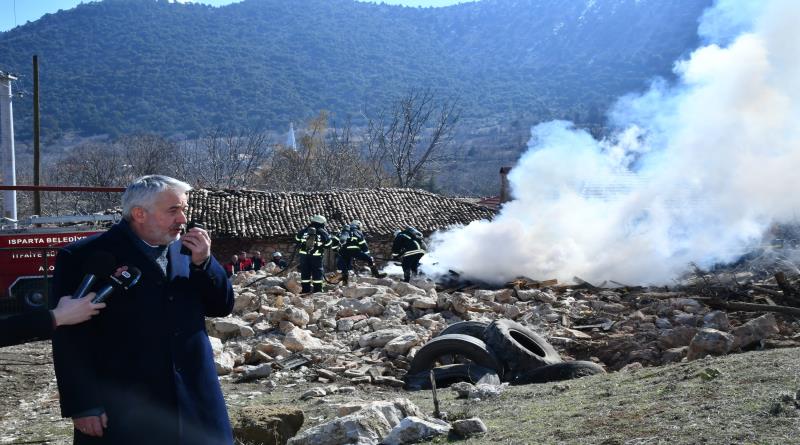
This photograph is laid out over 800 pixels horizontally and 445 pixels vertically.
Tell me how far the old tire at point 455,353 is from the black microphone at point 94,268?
6.57m

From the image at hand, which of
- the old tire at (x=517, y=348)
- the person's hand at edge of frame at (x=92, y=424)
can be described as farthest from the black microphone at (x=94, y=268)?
the old tire at (x=517, y=348)

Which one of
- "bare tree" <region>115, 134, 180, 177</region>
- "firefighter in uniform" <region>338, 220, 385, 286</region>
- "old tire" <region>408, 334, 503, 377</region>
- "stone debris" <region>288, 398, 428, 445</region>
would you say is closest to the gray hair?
"stone debris" <region>288, 398, 428, 445</region>

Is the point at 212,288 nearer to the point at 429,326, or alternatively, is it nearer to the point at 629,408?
the point at 629,408

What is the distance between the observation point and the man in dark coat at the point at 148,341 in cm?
339

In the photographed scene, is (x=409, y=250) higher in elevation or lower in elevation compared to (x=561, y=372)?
higher

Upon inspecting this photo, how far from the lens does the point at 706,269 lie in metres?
16.3

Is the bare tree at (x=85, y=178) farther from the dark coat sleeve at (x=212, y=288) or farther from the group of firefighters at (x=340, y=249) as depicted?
the dark coat sleeve at (x=212, y=288)

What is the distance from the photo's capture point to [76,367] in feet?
11.0

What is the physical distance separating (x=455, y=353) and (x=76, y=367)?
6794mm

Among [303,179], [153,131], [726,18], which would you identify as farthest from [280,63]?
[726,18]

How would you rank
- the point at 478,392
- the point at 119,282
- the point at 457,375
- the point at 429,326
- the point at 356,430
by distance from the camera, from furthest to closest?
the point at 429,326
the point at 457,375
the point at 478,392
the point at 356,430
the point at 119,282

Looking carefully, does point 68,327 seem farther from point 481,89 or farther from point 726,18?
point 481,89

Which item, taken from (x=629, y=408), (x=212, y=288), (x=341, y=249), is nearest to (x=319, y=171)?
(x=341, y=249)

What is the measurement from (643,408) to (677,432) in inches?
29.1
